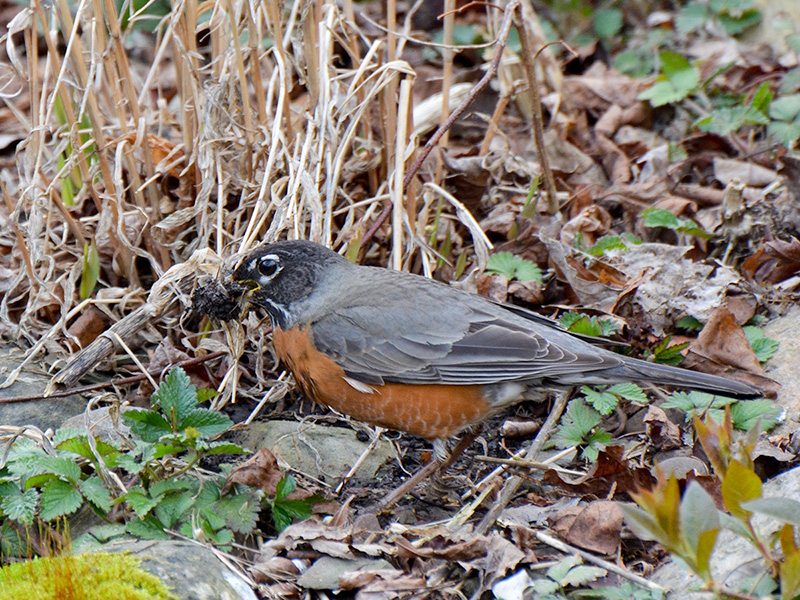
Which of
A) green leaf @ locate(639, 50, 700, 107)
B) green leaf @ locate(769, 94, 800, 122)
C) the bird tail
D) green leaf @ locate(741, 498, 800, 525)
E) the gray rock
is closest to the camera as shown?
green leaf @ locate(741, 498, 800, 525)

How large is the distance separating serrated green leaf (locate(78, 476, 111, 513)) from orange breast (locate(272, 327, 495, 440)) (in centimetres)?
106

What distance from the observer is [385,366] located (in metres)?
3.85

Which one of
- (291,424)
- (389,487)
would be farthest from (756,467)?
(291,424)

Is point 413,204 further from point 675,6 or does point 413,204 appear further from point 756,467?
point 675,6

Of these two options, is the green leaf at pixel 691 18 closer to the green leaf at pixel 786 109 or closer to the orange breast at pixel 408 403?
the green leaf at pixel 786 109

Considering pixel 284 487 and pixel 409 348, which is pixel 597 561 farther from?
pixel 409 348

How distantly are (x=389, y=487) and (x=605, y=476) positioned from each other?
1038mm

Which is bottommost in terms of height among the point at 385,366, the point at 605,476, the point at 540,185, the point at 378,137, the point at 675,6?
the point at 605,476

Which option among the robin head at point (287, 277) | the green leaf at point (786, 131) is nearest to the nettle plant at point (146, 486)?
the robin head at point (287, 277)

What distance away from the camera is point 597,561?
115 inches

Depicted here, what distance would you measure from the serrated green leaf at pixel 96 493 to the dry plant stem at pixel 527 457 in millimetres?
1416

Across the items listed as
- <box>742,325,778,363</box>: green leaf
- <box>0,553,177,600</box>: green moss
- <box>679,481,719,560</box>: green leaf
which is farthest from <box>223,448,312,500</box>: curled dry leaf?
<box>742,325,778,363</box>: green leaf

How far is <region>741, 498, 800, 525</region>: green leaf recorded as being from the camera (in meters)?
2.24

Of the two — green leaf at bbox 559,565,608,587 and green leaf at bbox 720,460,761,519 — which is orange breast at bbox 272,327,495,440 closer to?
green leaf at bbox 559,565,608,587
